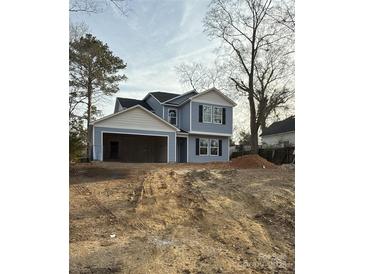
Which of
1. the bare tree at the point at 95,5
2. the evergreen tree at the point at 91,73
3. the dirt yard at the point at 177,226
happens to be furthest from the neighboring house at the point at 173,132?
the bare tree at the point at 95,5

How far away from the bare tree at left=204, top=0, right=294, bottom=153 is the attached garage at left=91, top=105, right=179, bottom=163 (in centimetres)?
360

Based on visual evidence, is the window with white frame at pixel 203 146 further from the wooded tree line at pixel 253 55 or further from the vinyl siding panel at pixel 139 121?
the wooded tree line at pixel 253 55

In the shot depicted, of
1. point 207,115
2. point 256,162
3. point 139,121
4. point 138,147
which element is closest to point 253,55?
point 256,162

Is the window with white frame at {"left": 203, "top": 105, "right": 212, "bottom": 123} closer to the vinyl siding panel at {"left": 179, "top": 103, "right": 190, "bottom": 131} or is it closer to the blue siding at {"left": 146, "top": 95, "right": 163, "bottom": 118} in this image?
the vinyl siding panel at {"left": 179, "top": 103, "right": 190, "bottom": 131}

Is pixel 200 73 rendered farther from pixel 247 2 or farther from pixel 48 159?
pixel 48 159

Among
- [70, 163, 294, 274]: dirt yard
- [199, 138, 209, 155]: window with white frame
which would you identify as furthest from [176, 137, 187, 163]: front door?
[70, 163, 294, 274]: dirt yard

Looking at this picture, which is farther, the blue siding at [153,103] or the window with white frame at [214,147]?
the window with white frame at [214,147]

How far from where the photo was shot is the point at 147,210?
1.98 m

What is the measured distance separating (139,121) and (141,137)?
50cm

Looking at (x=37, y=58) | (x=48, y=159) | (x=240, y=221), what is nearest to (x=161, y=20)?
(x=37, y=58)

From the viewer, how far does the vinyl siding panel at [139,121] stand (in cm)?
602

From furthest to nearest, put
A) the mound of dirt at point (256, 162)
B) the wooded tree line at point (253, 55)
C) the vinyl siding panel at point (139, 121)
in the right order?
1. the vinyl siding panel at point (139, 121)
2. the mound of dirt at point (256, 162)
3. the wooded tree line at point (253, 55)
